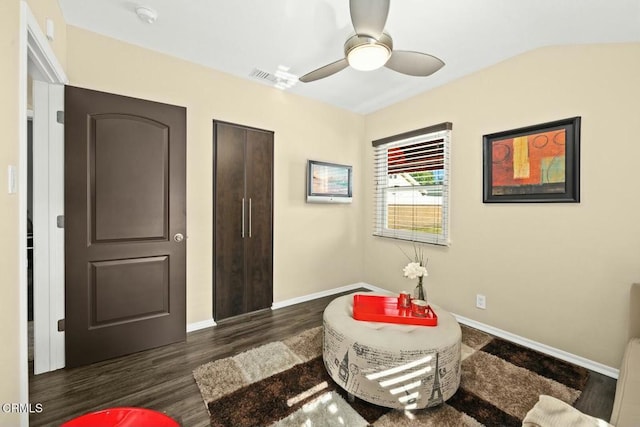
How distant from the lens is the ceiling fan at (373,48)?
141 centimetres

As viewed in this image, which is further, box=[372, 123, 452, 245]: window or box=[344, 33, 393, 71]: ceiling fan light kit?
box=[372, 123, 452, 245]: window

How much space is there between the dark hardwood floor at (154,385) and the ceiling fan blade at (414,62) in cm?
235

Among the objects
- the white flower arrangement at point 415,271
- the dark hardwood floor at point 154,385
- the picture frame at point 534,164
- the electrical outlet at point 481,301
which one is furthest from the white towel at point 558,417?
the electrical outlet at point 481,301

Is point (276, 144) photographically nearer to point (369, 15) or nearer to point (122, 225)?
point (122, 225)

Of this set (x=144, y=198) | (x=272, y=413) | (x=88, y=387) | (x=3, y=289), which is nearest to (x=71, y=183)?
(x=144, y=198)

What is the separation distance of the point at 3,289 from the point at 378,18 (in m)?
2.14

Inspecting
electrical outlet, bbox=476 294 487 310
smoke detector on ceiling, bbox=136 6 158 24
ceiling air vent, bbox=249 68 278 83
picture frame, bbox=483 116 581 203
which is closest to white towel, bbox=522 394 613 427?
picture frame, bbox=483 116 581 203

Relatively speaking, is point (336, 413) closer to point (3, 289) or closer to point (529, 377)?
point (529, 377)

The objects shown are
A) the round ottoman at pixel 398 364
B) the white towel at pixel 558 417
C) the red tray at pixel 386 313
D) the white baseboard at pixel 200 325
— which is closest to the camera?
the white towel at pixel 558 417

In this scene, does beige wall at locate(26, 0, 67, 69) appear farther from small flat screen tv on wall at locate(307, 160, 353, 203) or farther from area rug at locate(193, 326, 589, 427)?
area rug at locate(193, 326, 589, 427)

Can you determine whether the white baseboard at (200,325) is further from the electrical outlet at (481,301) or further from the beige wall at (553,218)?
the electrical outlet at (481,301)

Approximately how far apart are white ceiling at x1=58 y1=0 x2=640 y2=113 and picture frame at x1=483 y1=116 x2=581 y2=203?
26.4 inches

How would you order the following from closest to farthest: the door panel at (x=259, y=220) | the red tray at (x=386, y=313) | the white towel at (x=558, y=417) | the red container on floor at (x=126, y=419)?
the white towel at (x=558, y=417) → the red container on floor at (x=126, y=419) → the red tray at (x=386, y=313) → the door panel at (x=259, y=220)

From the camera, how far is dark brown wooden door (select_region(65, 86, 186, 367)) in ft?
6.73
